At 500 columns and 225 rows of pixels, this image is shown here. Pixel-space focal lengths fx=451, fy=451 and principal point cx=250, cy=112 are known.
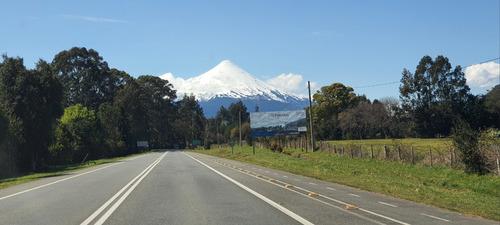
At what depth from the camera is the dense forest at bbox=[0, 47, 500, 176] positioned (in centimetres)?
4325

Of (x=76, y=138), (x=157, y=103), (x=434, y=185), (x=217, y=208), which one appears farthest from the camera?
(x=157, y=103)

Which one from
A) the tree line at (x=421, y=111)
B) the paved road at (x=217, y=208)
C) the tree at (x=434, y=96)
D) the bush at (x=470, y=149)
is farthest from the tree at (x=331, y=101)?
the paved road at (x=217, y=208)

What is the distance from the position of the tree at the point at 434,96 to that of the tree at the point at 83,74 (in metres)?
64.6

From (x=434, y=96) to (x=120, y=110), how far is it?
6475 cm

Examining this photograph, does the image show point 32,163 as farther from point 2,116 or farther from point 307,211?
point 307,211

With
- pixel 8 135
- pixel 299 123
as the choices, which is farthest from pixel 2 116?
pixel 299 123

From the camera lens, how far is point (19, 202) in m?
12.8

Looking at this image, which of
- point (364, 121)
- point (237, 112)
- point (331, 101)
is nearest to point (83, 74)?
point (331, 101)

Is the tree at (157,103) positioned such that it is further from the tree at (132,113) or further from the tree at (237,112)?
the tree at (237,112)

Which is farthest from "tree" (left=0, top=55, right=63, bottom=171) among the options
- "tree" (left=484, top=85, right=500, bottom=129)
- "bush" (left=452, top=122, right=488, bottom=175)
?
"tree" (left=484, top=85, right=500, bottom=129)

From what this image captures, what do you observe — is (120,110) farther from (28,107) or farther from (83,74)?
(28,107)

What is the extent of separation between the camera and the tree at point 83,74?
95312 millimetres

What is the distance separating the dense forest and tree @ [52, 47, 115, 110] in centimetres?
21

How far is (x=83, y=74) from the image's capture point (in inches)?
3814
